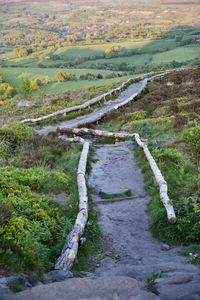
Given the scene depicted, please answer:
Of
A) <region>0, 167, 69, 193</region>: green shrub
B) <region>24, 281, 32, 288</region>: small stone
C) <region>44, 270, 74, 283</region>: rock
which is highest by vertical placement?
<region>24, 281, 32, 288</region>: small stone

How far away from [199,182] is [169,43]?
4768 inches

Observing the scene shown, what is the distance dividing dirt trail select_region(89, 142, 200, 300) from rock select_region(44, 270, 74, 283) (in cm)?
78

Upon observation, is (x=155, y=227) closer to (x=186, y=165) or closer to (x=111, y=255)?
(x=111, y=255)

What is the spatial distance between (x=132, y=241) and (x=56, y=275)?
3512mm

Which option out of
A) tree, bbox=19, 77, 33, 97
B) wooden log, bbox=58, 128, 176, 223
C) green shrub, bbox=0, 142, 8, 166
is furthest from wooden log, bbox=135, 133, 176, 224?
tree, bbox=19, 77, 33, 97

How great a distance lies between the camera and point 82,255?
472 inches

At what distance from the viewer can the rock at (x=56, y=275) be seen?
978 cm

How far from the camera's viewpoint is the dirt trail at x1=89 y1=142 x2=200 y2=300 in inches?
363

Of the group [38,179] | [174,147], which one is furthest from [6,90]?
[38,179]

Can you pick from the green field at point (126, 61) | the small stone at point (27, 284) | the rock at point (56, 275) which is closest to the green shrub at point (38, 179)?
the rock at point (56, 275)

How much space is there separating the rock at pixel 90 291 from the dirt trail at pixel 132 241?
0.67 m

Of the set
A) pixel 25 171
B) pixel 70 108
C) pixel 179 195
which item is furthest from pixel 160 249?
pixel 70 108

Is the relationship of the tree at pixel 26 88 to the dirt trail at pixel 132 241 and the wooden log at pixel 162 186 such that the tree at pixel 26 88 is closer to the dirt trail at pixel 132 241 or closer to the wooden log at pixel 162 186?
the dirt trail at pixel 132 241

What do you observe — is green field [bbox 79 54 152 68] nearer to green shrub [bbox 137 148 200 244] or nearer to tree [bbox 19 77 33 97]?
tree [bbox 19 77 33 97]
